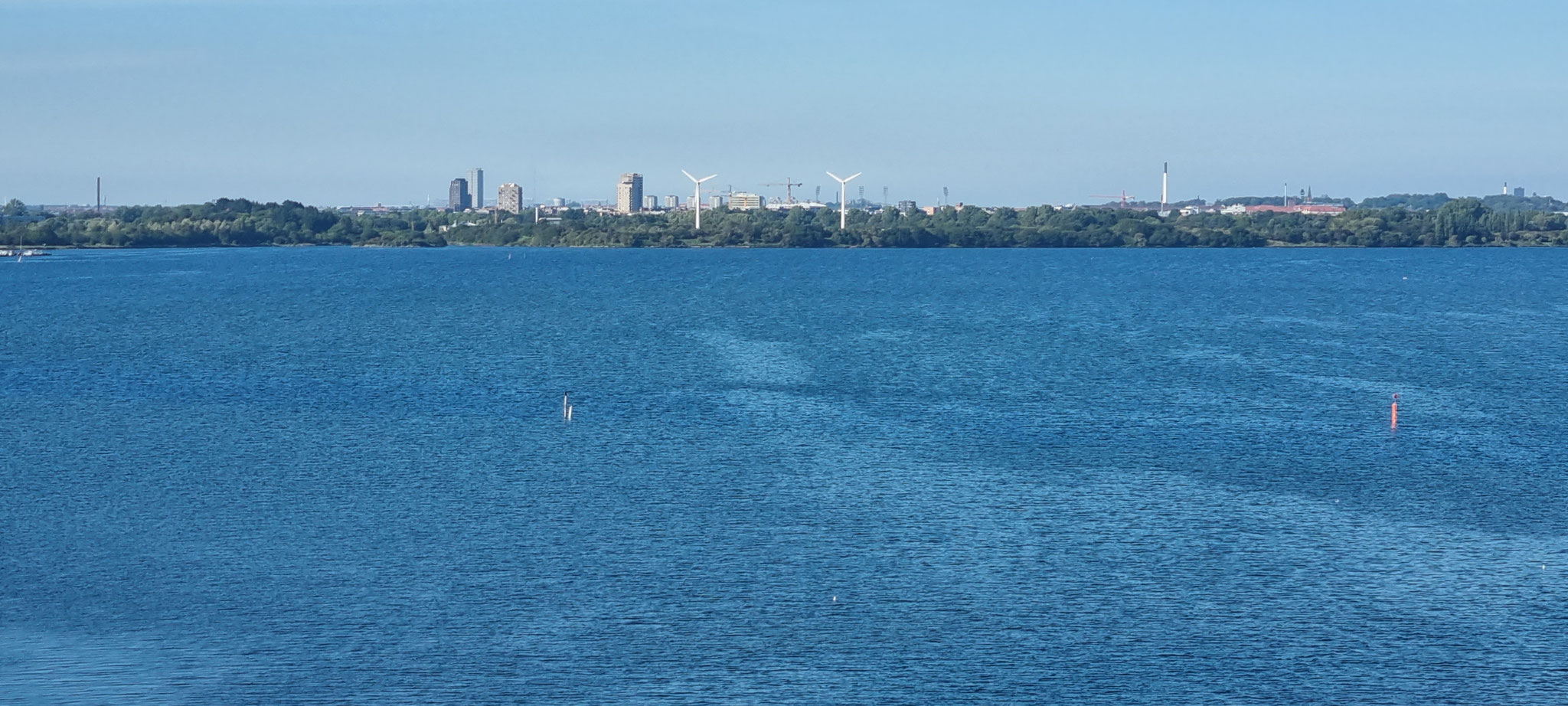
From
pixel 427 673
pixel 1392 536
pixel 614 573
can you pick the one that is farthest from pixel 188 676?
pixel 1392 536

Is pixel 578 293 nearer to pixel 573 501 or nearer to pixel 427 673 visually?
pixel 573 501

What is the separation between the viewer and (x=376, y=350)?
89.2 metres

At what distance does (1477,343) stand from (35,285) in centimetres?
12801

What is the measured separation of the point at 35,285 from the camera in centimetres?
15662

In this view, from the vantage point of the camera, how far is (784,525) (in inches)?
1694

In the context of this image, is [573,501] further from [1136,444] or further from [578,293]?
[578,293]

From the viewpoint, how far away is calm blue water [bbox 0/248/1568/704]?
31.8m

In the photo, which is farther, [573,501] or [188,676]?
[573,501]

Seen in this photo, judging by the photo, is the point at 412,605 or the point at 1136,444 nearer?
the point at 412,605

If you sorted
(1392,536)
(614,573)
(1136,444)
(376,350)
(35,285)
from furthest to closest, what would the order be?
(35,285) < (376,350) < (1136,444) < (1392,536) < (614,573)

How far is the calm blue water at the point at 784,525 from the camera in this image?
3177 centimetres

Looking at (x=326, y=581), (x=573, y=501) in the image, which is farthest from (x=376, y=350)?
(x=326, y=581)

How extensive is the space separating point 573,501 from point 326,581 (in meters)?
9.80

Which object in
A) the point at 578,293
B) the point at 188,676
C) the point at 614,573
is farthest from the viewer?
the point at 578,293
